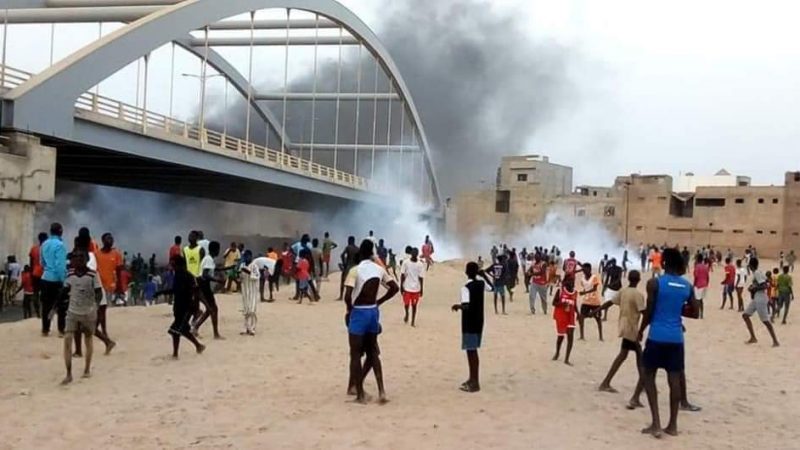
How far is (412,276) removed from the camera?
1470 centimetres

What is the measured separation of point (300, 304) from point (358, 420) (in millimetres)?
11078

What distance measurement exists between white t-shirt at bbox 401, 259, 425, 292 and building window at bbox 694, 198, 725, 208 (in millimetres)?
47466

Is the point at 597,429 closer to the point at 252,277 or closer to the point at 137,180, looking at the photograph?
the point at 252,277

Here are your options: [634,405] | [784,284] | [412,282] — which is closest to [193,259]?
[412,282]

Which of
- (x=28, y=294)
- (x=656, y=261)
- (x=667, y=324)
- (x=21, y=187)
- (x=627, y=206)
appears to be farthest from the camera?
(x=627, y=206)

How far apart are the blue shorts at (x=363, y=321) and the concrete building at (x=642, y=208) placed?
53.4 metres

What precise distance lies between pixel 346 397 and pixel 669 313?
3.07m

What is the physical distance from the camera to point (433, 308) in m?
18.7

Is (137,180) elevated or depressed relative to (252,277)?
elevated

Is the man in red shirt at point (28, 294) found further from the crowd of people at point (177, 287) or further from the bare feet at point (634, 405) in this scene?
the bare feet at point (634, 405)

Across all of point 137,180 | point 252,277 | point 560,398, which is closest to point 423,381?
point 560,398

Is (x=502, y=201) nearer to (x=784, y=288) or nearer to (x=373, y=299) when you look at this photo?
(x=784, y=288)

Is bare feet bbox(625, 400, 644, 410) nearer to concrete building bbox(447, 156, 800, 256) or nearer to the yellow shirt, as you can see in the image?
the yellow shirt

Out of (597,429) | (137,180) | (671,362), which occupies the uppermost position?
(137,180)
